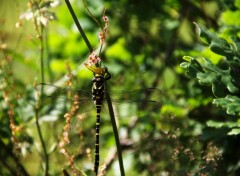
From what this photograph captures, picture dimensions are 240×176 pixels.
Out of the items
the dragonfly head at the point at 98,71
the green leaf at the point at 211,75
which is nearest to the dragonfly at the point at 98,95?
the dragonfly head at the point at 98,71

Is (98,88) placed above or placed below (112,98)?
above

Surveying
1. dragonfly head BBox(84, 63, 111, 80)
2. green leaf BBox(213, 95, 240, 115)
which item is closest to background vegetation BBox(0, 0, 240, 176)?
green leaf BBox(213, 95, 240, 115)

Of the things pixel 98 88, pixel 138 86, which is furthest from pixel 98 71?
pixel 138 86

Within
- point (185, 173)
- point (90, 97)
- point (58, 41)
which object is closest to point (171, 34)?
point (58, 41)

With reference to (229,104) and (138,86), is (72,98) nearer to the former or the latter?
(229,104)

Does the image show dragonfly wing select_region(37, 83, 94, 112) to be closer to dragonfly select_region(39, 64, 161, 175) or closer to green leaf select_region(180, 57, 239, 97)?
dragonfly select_region(39, 64, 161, 175)

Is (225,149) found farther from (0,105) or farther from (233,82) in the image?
(0,105)

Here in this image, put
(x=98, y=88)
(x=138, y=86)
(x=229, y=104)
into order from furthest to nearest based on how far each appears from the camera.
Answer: (x=138, y=86) < (x=98, y=88) < (x=229, y=104)

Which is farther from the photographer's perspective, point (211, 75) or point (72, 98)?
point (72, 98)

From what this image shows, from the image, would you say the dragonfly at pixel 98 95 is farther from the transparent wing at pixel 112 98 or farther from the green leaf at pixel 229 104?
the green leaf at pixel 229 104
